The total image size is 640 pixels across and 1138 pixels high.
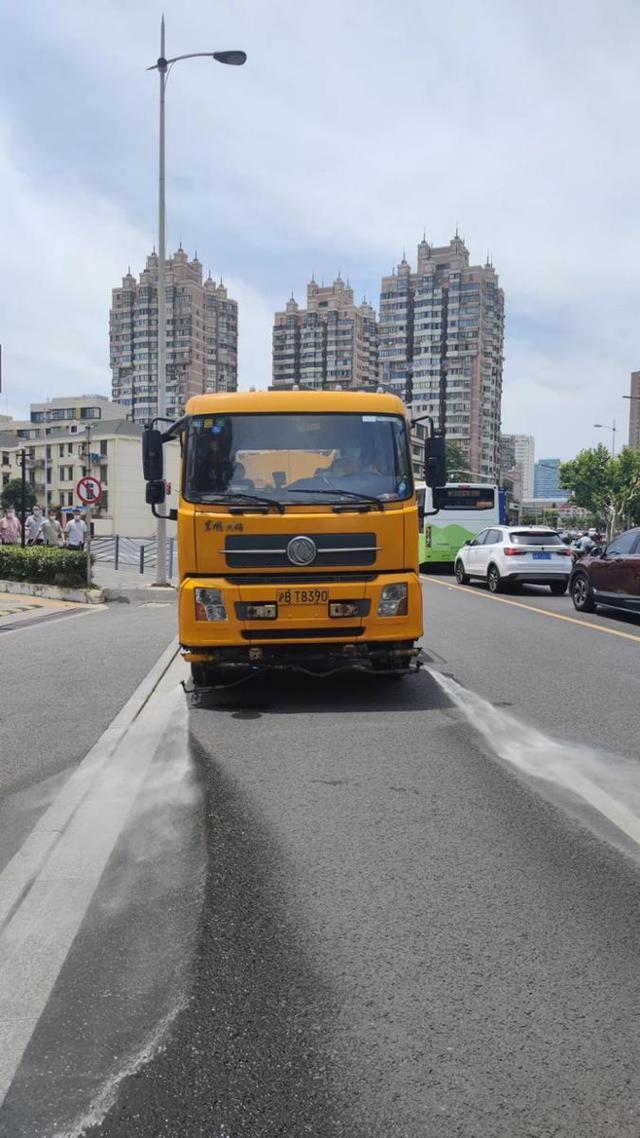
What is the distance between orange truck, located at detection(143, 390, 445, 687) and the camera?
24.6ft

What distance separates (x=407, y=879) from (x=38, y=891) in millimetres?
1498

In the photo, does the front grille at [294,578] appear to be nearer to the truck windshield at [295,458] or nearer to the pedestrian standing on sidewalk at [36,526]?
the truck windshield at [295,458]

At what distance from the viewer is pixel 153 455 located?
28.2ft

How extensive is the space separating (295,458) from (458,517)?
2204cm

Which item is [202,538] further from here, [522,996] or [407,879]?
[522,996]

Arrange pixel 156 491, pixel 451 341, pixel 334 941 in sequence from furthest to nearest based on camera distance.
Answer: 1. pixel 451 341
2. pixel 156 491
3. pixel 334 941

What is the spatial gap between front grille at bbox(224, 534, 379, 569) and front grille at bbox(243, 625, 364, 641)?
0.52 m

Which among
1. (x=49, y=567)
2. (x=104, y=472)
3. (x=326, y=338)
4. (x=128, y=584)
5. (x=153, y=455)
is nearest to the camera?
(x=153, y=455)

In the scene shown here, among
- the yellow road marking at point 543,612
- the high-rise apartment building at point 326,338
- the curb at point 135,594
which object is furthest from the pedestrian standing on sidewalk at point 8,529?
the high-rise apartment building at point 326,338

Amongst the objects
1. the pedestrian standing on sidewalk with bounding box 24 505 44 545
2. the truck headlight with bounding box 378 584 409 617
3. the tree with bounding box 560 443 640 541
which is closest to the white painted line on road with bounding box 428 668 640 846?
the truck headlight with bounding box 378 584 409 617

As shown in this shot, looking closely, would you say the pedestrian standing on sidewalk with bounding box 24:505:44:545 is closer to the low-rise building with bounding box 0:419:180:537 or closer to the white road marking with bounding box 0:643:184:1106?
the white road marking with bounding box 0:643:184:1106

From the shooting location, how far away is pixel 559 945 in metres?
3.21

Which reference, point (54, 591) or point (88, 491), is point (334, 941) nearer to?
point (54, 591)

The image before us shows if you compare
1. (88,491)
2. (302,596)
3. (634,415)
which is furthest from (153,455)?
(634,415)
